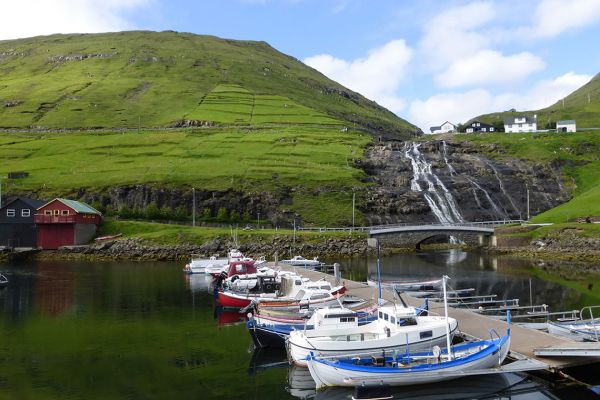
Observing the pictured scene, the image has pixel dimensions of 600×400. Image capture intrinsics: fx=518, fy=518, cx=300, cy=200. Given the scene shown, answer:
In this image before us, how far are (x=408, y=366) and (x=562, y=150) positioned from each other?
162m

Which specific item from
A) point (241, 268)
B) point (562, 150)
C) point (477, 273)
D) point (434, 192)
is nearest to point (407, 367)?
point (241, 268)

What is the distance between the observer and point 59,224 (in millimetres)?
113625

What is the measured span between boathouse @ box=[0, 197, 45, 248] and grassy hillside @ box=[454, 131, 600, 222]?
425ft

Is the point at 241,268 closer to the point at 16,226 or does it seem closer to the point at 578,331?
the point at 578,331

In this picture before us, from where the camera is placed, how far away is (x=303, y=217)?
4966 inches

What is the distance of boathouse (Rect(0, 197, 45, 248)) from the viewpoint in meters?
114

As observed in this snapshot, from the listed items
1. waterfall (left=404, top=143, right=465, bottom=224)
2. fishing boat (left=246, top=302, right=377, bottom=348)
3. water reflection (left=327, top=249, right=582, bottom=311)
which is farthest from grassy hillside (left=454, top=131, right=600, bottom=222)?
fishing boat (left=246, top=302, right=377, bottom=348)

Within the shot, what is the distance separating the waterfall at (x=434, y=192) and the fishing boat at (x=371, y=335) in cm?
9890

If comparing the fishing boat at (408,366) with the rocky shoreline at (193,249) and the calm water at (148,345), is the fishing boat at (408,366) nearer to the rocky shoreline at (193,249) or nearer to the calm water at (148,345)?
the calm water at (148,345)

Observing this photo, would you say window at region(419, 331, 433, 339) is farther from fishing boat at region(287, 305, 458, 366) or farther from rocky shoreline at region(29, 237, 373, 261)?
rocky shoreline at region(29, 237, 373, 261)

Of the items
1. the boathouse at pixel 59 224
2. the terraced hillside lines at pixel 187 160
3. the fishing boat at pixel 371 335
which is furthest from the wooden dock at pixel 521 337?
the terraced hillside lines at pixel 187 160

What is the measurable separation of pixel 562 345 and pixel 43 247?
362ft

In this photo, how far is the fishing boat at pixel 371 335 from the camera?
1212 inches

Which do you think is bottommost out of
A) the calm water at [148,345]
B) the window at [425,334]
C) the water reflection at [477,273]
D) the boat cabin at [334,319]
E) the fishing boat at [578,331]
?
the calm water at [148,345]
